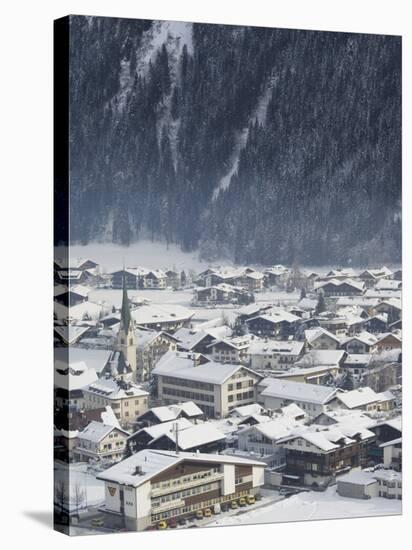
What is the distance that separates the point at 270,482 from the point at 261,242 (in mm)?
1913

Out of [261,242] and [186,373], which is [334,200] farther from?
[186,373]

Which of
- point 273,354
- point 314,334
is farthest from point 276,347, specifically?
point 314,334

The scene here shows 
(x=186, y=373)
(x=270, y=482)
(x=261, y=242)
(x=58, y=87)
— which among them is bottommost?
(x=270, y=482)

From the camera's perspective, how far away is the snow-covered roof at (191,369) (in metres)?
13.0

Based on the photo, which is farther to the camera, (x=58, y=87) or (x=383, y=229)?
(x=383, y=229)

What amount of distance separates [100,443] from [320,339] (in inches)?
84.1

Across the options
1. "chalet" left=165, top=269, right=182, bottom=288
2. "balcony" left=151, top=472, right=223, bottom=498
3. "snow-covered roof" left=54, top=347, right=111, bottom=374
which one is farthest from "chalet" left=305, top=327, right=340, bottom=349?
"snow-covered roof" left=54, top=347, right=111, bottom=374

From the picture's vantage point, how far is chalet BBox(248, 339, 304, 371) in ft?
43.8

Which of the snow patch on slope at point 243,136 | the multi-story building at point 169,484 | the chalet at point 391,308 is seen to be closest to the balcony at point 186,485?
the multi-story building at point 169,484

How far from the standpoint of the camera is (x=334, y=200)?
13.7 m

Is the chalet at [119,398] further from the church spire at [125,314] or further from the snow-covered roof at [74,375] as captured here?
the church spire at [125,314]

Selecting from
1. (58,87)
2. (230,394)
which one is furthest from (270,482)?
(58,87)

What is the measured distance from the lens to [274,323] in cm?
1341

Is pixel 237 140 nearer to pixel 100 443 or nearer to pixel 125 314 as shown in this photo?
pixel 125 314
